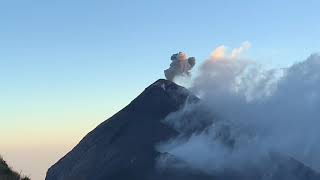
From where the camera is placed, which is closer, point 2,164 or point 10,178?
point 10,178

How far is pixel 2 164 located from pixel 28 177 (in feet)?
14.0

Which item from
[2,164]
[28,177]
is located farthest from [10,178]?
[2,164]

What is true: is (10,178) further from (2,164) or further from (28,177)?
(2,164)

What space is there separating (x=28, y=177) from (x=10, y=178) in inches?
73.8

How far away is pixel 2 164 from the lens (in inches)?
1742

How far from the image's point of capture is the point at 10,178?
39375 millimetres

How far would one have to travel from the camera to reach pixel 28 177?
41.0m

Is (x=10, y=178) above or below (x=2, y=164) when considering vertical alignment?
below

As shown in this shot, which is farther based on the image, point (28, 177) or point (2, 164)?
point (2, 164)

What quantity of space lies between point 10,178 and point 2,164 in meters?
5.24
